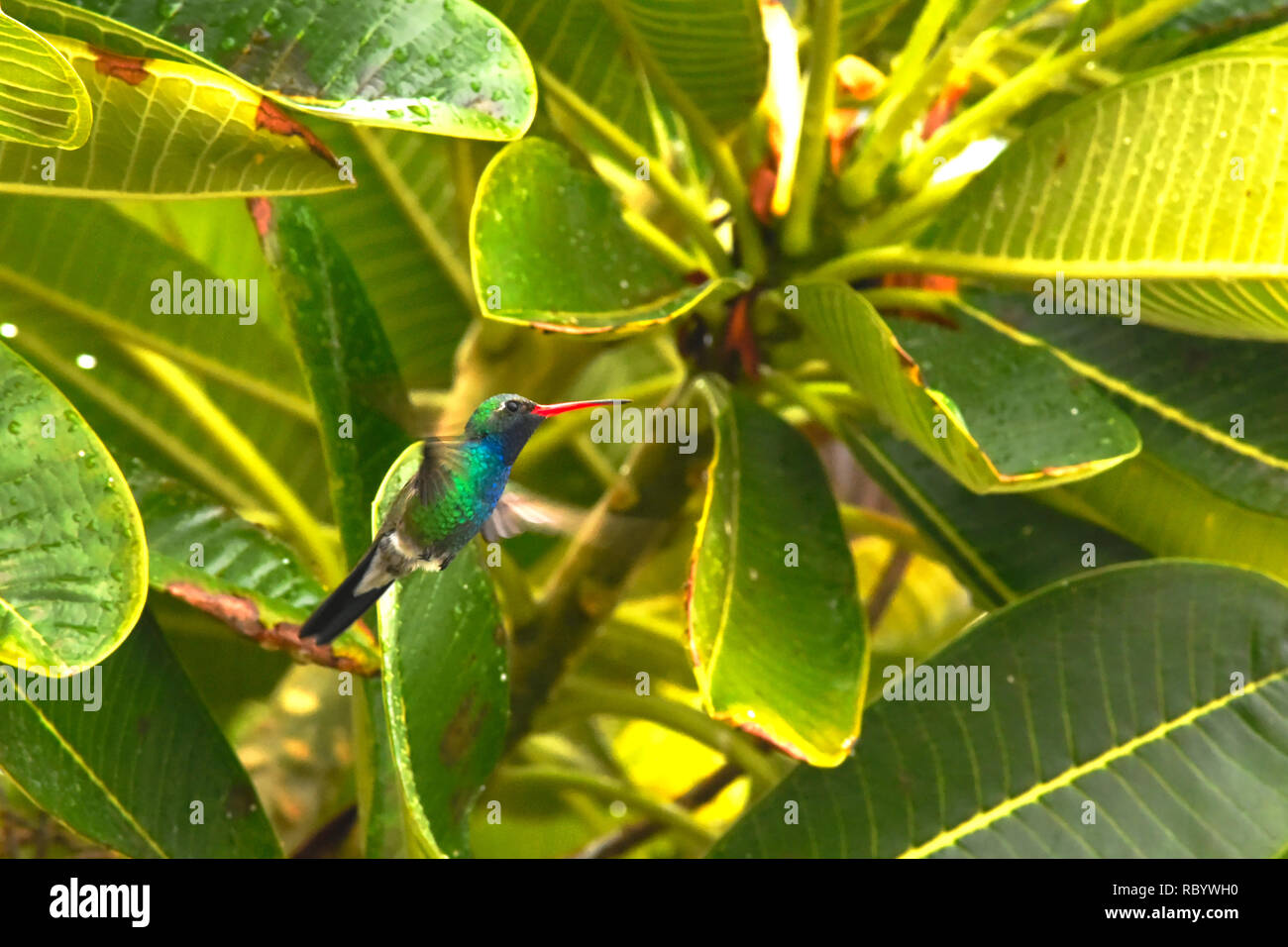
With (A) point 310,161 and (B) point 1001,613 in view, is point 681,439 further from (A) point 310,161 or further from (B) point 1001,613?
(A) point 310,161

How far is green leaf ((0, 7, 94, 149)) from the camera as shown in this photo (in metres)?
0.77

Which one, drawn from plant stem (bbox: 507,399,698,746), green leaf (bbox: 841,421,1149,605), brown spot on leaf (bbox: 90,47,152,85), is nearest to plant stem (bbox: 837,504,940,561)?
green leaf (bbox: 841,421,1149,605)

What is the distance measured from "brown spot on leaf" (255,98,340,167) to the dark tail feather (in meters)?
0.29

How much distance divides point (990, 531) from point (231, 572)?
2.42 feet

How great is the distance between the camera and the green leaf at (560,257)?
952 millimetres

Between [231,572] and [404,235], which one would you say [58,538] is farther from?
[404,235]

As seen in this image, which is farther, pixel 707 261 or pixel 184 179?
pixel 707 261

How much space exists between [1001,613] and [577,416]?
1.69 ft

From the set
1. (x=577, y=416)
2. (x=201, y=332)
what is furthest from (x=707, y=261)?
(x=201, y=332)

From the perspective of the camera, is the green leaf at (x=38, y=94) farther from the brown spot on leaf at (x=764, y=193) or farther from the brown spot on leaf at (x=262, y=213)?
the brown spot on leaf at (x=764, y=193)

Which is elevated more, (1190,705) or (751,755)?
(1190,705)

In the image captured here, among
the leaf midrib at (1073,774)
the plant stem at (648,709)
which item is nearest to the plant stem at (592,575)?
the plant stem at (648,709)

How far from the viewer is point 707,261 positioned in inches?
50.0

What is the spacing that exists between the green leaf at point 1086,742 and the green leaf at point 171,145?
70 cm
